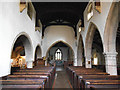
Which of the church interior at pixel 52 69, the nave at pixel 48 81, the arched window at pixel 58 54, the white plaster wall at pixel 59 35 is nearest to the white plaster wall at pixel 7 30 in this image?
the church interior at pixel 52 69

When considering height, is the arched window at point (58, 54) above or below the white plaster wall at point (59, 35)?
below

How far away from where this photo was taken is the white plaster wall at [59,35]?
1212 cm

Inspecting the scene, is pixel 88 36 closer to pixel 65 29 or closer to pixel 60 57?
pixel 65 29

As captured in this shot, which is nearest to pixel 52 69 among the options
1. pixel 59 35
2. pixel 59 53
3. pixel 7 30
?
pixel 7 30

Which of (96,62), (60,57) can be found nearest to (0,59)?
(96,62)

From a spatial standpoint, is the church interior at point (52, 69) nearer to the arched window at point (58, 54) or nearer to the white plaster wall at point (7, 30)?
the white plaster wall at point (7, 30)

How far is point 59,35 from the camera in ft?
40.4

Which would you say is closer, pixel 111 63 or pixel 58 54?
pixel 111 63

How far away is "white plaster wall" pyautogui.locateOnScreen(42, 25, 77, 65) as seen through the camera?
1212 cm

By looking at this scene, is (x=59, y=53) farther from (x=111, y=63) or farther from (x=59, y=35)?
(x=111, y=63)

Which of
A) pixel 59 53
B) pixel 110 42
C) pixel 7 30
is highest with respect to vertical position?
pixel 7 30

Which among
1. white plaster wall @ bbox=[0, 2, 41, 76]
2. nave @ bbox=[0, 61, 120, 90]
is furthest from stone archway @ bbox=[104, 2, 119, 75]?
white plaster wall @ bbox=[0, 2, 41, 76]

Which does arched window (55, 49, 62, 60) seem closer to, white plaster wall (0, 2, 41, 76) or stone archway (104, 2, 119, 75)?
stone archway (104, 2, 119, 75)

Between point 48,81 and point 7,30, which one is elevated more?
point 7,30
